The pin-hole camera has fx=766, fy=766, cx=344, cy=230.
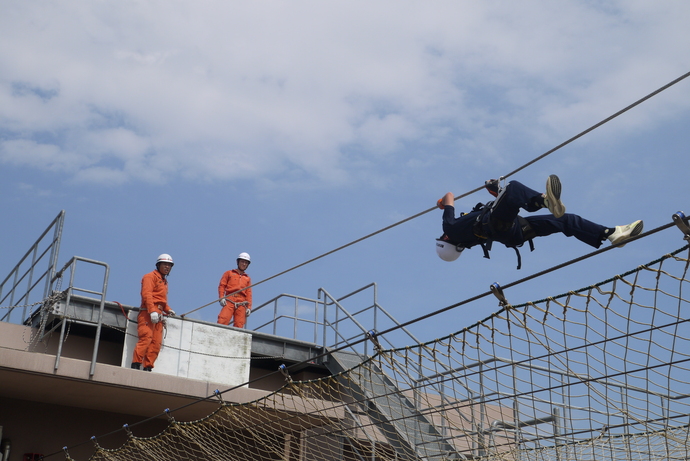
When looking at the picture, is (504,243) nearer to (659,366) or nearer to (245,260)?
(659,366)

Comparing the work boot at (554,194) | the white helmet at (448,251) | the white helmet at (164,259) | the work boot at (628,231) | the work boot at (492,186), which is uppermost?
the white helmet at (164,259)

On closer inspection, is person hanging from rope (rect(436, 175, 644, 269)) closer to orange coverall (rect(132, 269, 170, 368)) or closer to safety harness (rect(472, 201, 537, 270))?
safety harness (rect(472, 201, 537, 270))

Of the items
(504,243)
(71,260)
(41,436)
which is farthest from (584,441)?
(41,436)

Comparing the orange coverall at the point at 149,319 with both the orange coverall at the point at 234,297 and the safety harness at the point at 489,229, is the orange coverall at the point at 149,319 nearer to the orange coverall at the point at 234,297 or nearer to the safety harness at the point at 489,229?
the orange coverall at the point at 234,297

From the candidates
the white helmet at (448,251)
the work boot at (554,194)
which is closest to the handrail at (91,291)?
the white helmet at (448,251)

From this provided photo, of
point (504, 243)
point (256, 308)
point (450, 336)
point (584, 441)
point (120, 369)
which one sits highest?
point (256, 308)

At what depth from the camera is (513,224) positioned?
23.5ft

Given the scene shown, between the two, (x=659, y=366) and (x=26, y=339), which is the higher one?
(x=26, y=339)

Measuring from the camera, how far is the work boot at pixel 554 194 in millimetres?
6242

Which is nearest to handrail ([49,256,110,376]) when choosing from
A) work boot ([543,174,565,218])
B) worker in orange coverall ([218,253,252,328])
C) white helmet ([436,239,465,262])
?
worker in orange coverall ([218,253,252,328])

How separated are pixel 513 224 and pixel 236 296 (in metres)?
6.10

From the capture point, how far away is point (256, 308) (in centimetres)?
1276

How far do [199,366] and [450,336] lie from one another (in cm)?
508

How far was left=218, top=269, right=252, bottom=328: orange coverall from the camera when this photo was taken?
39.4ft
